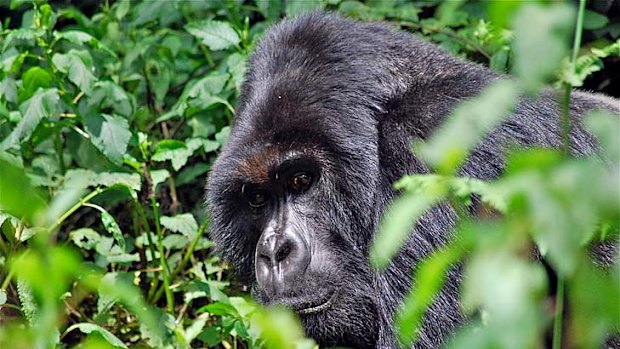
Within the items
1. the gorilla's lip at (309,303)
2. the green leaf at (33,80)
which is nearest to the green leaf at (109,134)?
the green leaf at (33,80)

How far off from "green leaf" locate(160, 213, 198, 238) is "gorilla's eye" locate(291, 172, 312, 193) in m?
0.93

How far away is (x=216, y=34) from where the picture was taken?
5.27 metres

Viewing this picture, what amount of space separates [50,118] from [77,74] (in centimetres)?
31

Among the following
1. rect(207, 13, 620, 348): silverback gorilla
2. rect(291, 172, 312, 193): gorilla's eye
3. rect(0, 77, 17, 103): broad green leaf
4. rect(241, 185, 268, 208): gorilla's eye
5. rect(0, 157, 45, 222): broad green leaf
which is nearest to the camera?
rect(0, 157, 45, 222): broad green leaf

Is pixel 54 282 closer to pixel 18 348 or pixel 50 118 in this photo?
pixel 18 348

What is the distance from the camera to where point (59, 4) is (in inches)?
283

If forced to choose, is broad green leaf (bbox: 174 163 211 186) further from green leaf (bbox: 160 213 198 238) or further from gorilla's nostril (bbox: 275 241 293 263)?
gorilla's nostril (bbox: 275 241 293 263)

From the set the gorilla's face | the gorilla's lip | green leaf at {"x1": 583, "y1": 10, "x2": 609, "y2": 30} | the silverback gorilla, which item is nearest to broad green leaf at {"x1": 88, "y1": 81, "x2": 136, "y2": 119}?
the silverback gorilla

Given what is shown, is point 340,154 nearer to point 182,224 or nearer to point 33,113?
point 182,224

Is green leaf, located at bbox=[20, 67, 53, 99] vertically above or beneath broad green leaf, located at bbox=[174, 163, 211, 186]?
above

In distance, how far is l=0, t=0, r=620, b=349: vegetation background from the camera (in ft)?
4.60

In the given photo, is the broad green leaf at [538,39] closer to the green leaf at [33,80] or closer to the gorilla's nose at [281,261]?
the gorilla's nose at [281,261]

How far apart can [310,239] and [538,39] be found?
2.59 metres

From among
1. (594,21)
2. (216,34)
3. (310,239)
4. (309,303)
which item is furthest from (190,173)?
(594,21)
